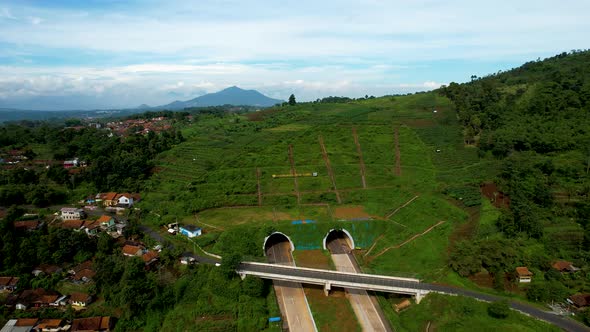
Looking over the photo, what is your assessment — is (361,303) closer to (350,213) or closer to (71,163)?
(350,213)

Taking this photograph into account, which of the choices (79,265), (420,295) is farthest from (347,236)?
(79,265)

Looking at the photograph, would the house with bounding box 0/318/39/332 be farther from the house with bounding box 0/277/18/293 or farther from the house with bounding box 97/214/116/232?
the house with bounding box 97/214/116/232

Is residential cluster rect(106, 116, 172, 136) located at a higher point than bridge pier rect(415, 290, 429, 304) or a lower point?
higher

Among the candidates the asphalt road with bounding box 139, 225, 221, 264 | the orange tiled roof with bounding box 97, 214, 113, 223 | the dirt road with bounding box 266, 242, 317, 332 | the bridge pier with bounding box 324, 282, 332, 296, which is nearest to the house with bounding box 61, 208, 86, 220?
the orange tiled roof with bounding box 97, 214, 113, 223

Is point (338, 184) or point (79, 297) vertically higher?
point (338, 184)

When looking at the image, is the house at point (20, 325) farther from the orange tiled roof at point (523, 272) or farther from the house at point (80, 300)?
the orange tiled roof at point (523, 272)

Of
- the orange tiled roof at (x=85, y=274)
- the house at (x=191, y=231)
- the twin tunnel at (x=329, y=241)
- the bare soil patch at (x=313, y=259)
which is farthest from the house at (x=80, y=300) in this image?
the bare soil patch at (x=313, y=259)
